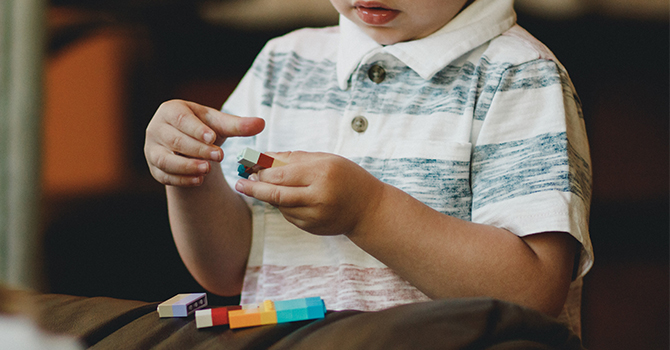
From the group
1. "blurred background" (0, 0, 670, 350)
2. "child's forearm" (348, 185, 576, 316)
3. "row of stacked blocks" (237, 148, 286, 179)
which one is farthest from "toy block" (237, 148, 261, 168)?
"blurred background" (0, 0, 670, 350)

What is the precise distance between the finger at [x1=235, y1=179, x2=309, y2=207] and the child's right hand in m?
0.05

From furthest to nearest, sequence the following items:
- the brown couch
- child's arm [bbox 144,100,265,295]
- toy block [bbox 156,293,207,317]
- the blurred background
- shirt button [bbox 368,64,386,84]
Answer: the blurred background, shirt button [bbox 368,64,386,84], child's arm [bbox 144,100,265,295], toy block [bbox 156,293,207,317], the brown couch

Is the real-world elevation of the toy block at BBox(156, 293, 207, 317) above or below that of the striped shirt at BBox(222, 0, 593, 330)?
below

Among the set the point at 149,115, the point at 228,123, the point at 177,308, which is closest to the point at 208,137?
the point at 228,123

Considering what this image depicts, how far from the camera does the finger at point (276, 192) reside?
409 mm

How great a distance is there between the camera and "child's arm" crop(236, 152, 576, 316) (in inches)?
16.8

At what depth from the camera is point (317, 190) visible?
41cm

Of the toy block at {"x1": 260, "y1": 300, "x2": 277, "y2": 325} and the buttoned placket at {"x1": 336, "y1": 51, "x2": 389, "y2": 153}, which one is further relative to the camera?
the buttoned placket at {"x1": 336, "y1": 51, "x2": 389, "y2": 153}

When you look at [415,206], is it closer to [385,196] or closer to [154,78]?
[385,196]

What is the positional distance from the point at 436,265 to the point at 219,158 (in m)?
0.22

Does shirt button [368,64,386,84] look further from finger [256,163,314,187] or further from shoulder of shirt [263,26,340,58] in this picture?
finger [256,163,314,187]

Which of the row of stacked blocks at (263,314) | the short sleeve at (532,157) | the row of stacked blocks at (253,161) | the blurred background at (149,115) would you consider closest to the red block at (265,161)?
the row of stacked blocks at (253,161)

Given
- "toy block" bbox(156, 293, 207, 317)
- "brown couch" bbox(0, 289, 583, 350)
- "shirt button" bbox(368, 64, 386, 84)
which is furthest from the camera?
"shirt button" bbox(368, 64, 386, 84)

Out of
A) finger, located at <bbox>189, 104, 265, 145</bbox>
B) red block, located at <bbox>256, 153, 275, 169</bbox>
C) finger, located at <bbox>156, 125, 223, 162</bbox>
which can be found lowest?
red block, located at <bbox>256, 153, 275, 169</bbox>
